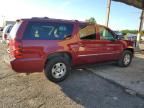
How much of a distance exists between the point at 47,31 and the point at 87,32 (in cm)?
159

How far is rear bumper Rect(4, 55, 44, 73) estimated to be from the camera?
4871 mm

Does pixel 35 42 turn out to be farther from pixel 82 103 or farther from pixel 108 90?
pixel 108 90

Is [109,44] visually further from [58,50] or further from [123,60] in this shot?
[58,50]

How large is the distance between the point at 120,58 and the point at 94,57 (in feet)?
5.66

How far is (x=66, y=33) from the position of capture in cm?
574

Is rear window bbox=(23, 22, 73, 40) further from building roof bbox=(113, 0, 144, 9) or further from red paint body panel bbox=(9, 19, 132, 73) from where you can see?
building roof bbox=(113, 0, 144, 9)

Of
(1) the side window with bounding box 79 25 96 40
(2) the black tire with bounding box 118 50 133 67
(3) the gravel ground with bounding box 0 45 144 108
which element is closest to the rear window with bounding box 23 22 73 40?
(1) the side window with bounding box 79 25 96 40

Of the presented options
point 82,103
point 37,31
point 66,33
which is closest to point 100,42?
point 66,33

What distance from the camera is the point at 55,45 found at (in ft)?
17.7

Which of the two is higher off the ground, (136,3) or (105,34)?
(136,3)

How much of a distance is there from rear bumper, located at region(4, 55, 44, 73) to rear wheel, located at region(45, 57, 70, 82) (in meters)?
0.29

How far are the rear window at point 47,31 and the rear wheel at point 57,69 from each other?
0.69 m

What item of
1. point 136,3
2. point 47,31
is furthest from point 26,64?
point 136,3

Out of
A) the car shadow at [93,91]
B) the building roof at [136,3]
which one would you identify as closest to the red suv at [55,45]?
the car shadow at [93,91]
